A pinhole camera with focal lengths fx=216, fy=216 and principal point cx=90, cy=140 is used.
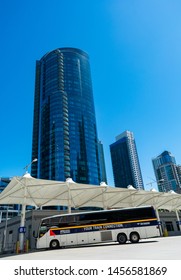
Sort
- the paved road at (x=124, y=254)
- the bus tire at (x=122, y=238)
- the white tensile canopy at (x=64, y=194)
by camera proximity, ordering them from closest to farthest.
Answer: the paved road at (x=124, y=254)
the bus tire at (x=122, y=238)
the white tensile canopy at (x=64, y=194)

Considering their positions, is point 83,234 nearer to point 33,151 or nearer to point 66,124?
point 66,124

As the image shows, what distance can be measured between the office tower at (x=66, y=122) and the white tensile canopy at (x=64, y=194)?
7421 centimetres

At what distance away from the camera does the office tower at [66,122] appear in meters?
115

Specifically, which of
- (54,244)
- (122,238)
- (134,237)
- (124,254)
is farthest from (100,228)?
(124,254)

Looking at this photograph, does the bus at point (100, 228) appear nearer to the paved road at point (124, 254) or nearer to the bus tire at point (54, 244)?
the bus tire at point (54, 244)

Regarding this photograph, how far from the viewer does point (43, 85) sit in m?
143

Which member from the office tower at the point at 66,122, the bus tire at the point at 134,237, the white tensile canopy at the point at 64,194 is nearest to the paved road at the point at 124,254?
the bus tire at the point at 134,237

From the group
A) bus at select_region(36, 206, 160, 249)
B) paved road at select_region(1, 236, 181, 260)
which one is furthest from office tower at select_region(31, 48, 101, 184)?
paved road at select_region(1, 236, 181, 260)

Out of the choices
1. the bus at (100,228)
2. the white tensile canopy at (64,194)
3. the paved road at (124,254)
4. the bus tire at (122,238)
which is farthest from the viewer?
the white tensile canopy at (64,194)

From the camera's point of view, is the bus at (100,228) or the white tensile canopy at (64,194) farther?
the white tensile canopy at (64,194)

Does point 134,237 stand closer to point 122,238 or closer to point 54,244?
point 122,238
